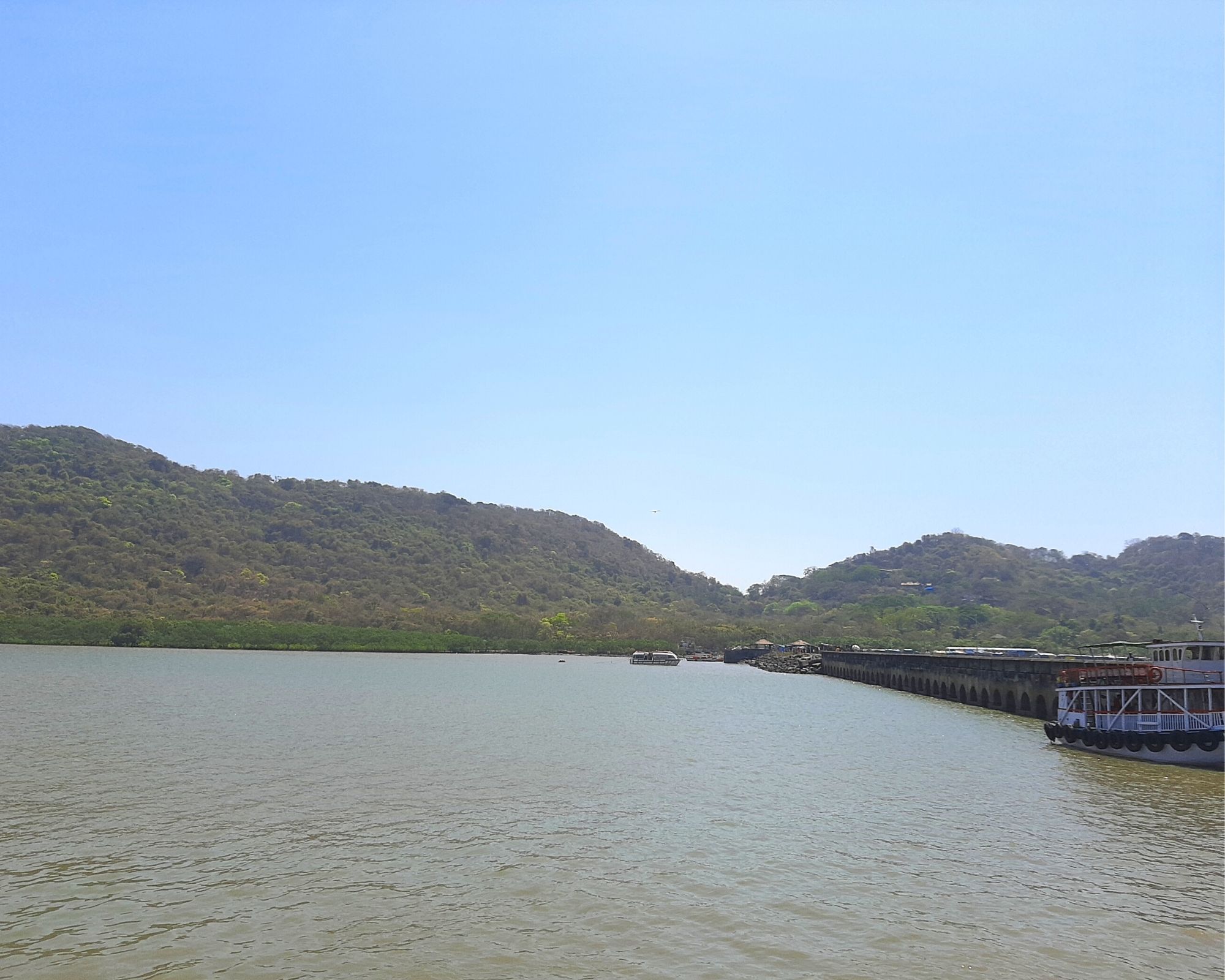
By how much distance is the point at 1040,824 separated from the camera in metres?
25.3

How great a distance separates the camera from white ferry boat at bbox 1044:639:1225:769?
128 feet

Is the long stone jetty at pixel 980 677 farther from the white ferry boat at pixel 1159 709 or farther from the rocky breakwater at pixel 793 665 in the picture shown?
the rocky breakwater at pixel 793 665

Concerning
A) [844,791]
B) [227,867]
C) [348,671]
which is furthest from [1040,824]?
[348,671]

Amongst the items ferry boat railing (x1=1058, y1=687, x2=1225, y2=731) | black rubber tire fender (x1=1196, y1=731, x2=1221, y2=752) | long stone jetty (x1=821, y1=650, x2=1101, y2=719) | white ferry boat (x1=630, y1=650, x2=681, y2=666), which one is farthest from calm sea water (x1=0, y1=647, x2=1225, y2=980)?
white ferry boat (x1=630, y1=650, x2=681, y2=666)

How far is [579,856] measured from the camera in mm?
20156

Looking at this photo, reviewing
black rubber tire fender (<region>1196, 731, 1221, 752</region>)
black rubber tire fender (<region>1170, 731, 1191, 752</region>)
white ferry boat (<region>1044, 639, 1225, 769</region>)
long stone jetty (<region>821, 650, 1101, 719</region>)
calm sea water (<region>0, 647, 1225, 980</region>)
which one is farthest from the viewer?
long stone jetty (<region>821, 650, 1101, 719</region>)

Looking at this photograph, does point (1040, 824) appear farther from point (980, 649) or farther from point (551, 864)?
point (980, 649)

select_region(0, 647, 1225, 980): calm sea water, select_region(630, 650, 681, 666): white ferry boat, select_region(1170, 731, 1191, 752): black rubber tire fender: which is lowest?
select_region(630, 650, 681, 666): white ferry boat

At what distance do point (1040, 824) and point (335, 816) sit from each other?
Result: 19.0m

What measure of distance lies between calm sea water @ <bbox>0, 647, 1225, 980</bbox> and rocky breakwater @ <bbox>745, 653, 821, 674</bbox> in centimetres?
10295

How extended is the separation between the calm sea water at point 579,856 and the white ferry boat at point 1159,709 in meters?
1.19

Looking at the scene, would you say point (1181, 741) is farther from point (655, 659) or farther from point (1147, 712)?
point (655, 659)

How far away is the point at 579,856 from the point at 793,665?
13546 centimetres

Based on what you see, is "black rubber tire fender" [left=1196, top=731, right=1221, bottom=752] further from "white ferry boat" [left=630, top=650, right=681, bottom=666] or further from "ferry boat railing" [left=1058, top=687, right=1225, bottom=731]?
"white ferry boat" [left=630, top=650, right=681, bottom=666]
